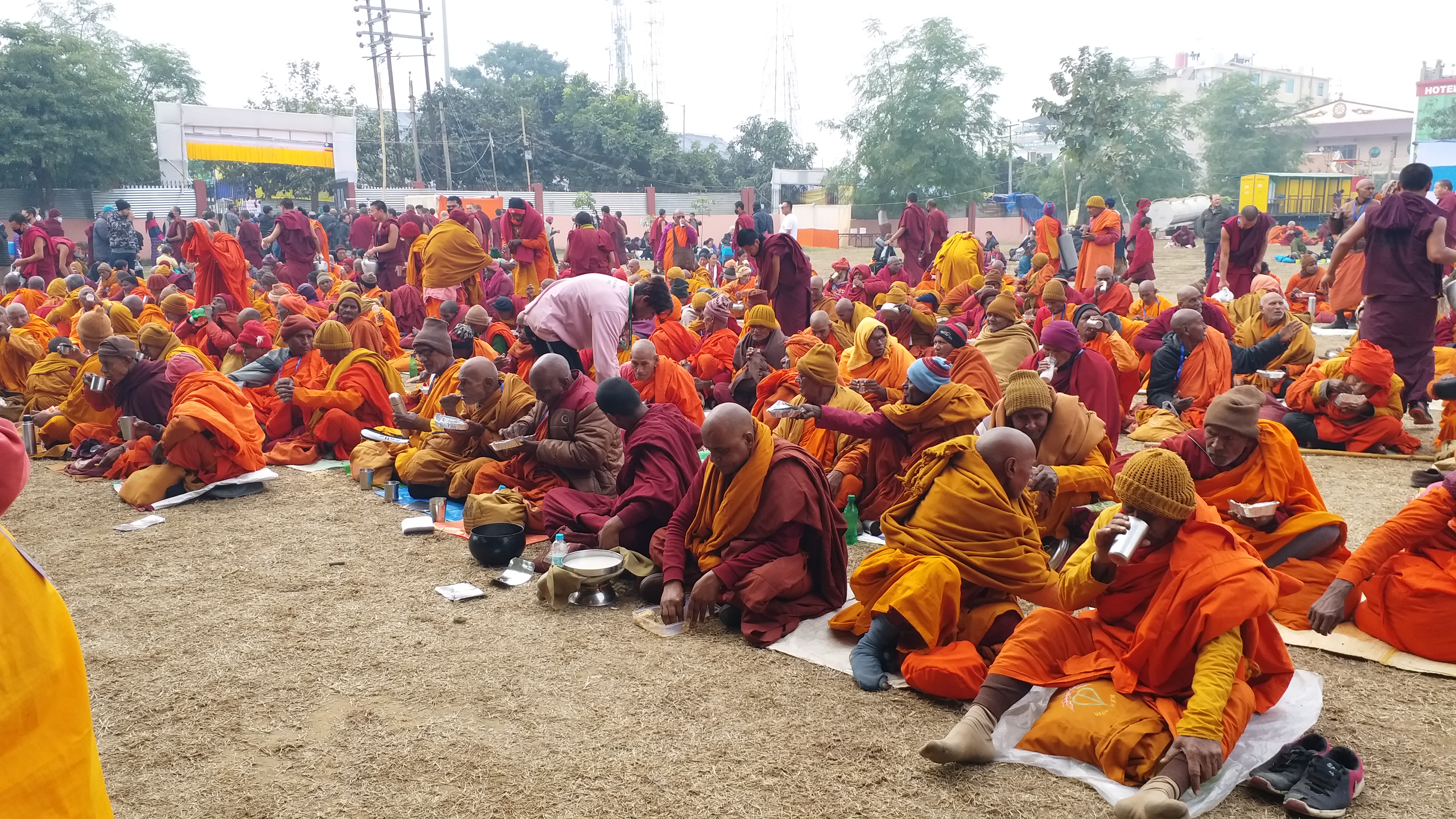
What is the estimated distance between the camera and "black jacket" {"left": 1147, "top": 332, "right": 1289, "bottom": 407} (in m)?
7.74

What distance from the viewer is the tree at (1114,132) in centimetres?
2566

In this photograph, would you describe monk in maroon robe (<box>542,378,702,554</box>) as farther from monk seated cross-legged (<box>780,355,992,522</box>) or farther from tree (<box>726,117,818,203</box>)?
tree (<box>726,117,818,203</box>)

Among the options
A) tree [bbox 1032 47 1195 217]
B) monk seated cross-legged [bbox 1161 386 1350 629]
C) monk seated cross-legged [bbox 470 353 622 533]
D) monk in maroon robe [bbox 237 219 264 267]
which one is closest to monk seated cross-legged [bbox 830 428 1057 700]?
monk seated cross-legged [bbox 1161 386 1350 629]

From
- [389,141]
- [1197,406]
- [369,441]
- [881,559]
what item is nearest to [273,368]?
[369,441]

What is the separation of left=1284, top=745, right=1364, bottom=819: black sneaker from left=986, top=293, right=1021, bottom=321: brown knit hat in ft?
16.7

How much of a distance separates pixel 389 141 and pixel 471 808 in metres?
39.9

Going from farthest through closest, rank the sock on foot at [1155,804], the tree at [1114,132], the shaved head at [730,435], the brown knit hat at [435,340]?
the tree at [1114,132] → the brown knit hat at [435,340] → the shaved head at [730,435] → the sock on foot at [1155,804]

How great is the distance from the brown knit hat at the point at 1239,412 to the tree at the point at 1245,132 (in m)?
43.0

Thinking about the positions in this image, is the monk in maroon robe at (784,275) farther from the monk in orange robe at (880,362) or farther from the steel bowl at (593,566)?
the steel bowl at (593,566)

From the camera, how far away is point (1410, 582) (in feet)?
13.6

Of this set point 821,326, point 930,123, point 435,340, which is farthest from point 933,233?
point 930,123

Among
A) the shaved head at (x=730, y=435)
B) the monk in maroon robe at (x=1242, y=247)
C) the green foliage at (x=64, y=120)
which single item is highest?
the green foliage at (x=64, y=120)

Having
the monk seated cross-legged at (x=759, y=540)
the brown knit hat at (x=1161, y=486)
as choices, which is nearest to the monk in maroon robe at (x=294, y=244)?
the monk seated cross-legged at (x=759, y=540)

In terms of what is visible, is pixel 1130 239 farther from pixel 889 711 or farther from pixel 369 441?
pixel 889 711
